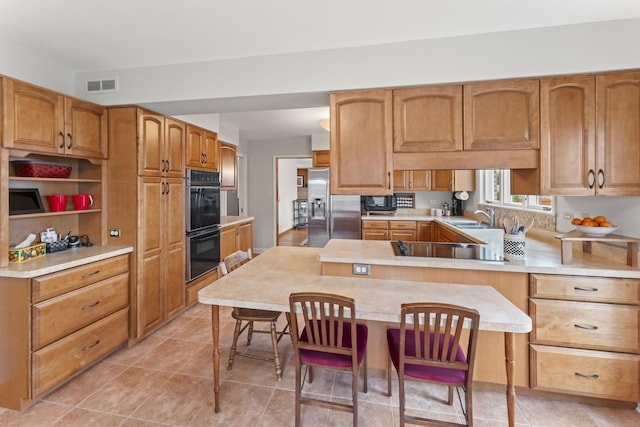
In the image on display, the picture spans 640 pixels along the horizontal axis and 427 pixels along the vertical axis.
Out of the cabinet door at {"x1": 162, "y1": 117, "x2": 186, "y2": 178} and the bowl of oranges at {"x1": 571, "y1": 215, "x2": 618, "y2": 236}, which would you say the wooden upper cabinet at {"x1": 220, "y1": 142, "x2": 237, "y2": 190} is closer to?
the cabinet door at {"x1": 162, "y1": 117, "x2": 186, "y2": 178}

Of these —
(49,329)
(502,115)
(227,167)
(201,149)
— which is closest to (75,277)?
(49,329)

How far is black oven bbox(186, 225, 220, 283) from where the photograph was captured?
11.5 ft

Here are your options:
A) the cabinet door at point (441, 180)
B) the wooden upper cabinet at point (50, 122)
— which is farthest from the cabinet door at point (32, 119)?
the cabinet door at point (441, 180)

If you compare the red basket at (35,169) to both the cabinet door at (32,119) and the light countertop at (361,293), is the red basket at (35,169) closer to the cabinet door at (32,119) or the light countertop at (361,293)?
the cabinet door at (32,119)

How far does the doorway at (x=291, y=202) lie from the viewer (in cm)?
870

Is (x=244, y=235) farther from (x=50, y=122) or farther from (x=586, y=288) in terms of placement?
(x=586, y=288)

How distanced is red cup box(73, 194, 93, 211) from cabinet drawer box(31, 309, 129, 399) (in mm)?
979

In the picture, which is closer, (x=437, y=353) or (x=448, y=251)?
(x=437, y=353)

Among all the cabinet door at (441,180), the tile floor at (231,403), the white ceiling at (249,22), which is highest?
the white ceiling at (249,22)

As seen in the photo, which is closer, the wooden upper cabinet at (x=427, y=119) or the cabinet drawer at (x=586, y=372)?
the cabinet drawer at (x=586, y=372)

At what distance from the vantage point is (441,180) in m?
5.07

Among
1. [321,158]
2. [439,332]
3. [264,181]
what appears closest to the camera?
[439,332]

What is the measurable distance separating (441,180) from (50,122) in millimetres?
4935

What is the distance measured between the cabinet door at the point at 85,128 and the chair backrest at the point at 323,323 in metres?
2.30
